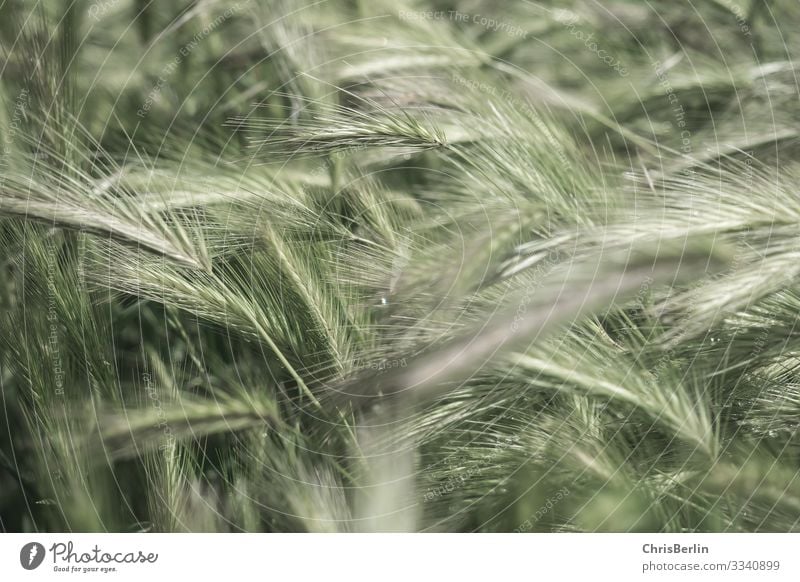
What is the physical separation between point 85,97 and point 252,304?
1.04 feet

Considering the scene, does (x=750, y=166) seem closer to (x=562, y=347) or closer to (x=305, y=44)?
(x=562, y=347)

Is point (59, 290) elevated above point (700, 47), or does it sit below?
below

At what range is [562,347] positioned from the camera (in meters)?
0.64

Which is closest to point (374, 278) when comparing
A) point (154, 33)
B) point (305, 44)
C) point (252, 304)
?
point (252, 304)


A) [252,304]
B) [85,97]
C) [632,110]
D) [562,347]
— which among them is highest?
[85,97]

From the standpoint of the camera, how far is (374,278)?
69 cm

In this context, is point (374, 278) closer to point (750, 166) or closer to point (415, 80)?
point (415, 80)

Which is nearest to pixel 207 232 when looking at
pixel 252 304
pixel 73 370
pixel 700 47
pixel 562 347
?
pixel 252 304
